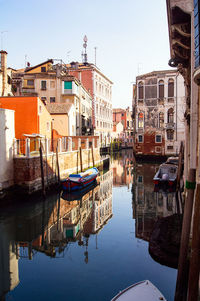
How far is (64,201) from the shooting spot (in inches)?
493

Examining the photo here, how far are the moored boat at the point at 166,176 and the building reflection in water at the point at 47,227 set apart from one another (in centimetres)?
322

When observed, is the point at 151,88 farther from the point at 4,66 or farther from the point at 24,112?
the point at 24,112

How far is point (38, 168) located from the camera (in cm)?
1258

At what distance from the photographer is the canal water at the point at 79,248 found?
208 inches

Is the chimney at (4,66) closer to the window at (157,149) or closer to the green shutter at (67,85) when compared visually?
the green shutter at (67,85)

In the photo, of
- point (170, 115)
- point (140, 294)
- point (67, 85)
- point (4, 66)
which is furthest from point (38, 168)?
point (170, 115)

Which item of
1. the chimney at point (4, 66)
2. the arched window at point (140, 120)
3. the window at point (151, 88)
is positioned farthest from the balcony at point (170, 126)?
the chimney at point (4, 66)

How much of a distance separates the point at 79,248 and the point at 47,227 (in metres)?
2.23

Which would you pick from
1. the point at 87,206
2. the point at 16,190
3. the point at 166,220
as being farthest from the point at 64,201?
the point at 166,220

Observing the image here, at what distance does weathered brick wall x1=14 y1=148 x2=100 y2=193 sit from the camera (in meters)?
11.8

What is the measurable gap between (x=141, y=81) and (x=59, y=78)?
892 centimetres

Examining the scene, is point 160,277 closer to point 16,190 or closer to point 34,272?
point 34,272

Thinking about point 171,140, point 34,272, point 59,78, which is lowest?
point 34,272

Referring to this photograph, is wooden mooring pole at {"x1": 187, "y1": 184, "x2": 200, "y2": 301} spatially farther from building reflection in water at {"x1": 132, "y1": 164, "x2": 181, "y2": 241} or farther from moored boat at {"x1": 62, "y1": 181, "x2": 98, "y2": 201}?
moored boat at {"x1": 62, "y1": 181, "x2": 98, "y2": 201}
